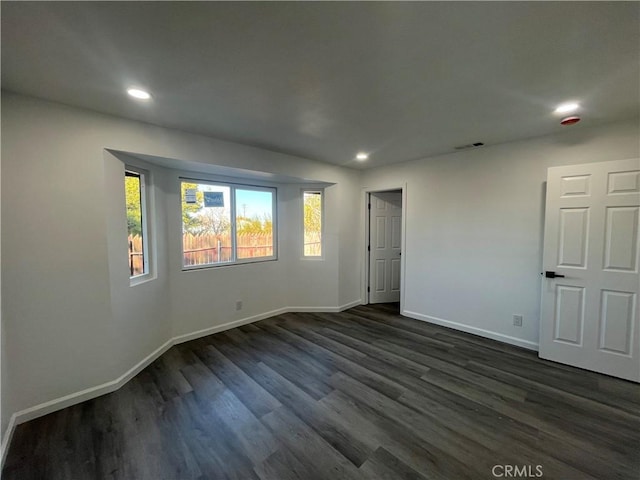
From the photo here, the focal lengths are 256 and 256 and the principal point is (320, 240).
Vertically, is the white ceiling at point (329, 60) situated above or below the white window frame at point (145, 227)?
above

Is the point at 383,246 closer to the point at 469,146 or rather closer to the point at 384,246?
the point at 384,246

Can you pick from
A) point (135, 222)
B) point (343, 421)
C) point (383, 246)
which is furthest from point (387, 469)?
point (383, 246)

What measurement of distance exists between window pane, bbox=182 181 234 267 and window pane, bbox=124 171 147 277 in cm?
52

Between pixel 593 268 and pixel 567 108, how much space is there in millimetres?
1526

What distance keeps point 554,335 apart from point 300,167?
353cm

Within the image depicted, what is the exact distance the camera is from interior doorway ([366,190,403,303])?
4594 millimetres

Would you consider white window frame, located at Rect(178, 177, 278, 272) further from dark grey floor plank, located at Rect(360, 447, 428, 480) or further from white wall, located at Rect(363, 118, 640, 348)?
dark grey floor plank, located at Rect(360, 447, 428, 480)

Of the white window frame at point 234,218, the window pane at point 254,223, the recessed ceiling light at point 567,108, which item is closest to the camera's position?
the recessed ceiling light at point 567,108

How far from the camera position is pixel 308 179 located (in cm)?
377

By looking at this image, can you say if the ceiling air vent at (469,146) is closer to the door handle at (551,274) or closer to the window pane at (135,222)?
the door handle at (551,274)

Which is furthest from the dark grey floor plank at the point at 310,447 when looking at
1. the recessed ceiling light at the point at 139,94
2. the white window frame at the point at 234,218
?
the recessed ceiling light at the point at 139,94

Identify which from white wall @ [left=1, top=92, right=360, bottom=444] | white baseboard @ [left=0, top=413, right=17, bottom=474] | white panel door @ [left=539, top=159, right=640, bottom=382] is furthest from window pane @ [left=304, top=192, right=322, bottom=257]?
white baseboard @ [left=0, top=413, right=17, bottom=474]

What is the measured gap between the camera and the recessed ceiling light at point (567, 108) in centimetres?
207

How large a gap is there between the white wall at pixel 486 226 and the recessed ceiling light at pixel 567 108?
1.98 feet
